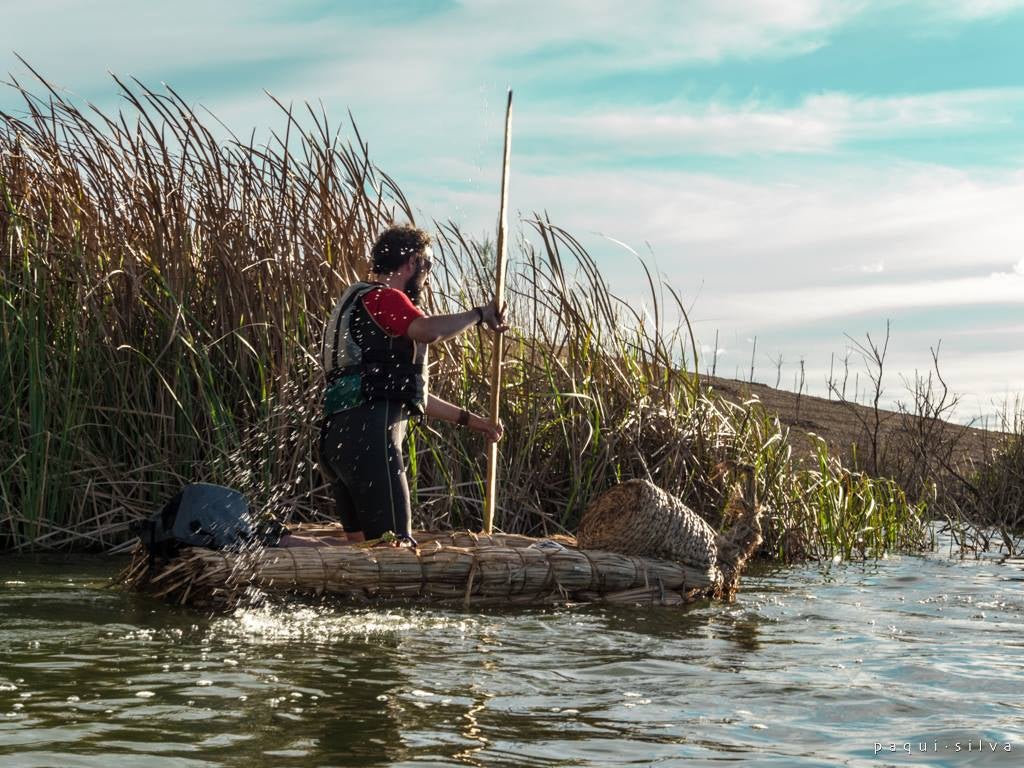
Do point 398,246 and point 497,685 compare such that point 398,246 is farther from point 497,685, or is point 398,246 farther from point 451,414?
point 497,685

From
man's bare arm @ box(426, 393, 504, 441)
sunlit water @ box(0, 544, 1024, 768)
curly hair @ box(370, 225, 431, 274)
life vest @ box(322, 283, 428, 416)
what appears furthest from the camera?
man's bare arm @ box(426, 393, 504, 441)

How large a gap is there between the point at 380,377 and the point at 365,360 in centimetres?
12

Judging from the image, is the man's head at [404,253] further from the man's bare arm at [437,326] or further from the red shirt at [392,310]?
the man's bare arm at [437,326]

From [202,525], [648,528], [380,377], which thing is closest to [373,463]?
[380,377]

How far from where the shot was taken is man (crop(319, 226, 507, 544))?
22.0 feet

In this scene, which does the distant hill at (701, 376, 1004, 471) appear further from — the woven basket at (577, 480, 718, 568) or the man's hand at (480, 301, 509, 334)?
the man's hand at (480, 301, 509, 334)

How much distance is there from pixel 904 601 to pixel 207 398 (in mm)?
4646

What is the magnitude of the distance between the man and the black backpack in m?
0.64

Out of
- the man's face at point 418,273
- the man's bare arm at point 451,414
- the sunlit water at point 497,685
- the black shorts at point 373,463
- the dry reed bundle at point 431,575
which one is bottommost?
the sunlit water at point 497,685

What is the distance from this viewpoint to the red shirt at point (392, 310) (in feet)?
22.0

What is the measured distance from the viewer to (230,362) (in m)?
8.59

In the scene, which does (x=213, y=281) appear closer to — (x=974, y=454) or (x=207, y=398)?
(x=207, y=398)

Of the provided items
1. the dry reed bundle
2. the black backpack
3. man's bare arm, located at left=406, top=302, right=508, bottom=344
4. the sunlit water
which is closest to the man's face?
man's bare arm, located at left=406, top=302, right=508, bottom=344

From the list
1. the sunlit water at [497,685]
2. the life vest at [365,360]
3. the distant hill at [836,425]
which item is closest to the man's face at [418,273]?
the life vest at [365,360]
